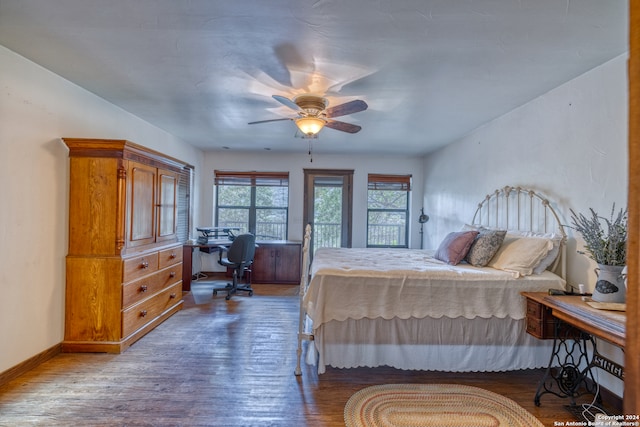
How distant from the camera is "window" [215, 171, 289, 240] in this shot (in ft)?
19.2

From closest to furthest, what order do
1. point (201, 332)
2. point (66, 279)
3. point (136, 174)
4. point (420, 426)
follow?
point (420, 426) < point (66, 279) < point (136, 174) < point (201, 332)

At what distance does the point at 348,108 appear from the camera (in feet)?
8.30

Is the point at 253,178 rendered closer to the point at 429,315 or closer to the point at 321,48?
the point at 321,48

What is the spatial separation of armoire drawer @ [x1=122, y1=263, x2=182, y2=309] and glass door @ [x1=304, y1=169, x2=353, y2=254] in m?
2.68

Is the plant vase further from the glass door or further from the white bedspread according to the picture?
the glass door

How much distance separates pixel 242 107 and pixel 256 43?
1.27 meters

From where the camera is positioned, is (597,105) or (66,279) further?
(66,279)

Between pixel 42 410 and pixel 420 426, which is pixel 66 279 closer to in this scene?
pixel 42 410

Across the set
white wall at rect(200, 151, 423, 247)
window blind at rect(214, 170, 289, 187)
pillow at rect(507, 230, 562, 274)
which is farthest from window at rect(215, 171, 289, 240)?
pillow at rect(507, 230, 562, 274)

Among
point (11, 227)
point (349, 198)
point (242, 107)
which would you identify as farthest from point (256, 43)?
point (349, 198)

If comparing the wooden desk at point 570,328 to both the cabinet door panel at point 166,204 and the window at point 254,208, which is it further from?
the window at point 254,208

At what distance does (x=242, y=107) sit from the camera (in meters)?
3.19

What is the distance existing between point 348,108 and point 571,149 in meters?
1.81

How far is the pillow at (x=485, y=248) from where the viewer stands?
8.91ft
